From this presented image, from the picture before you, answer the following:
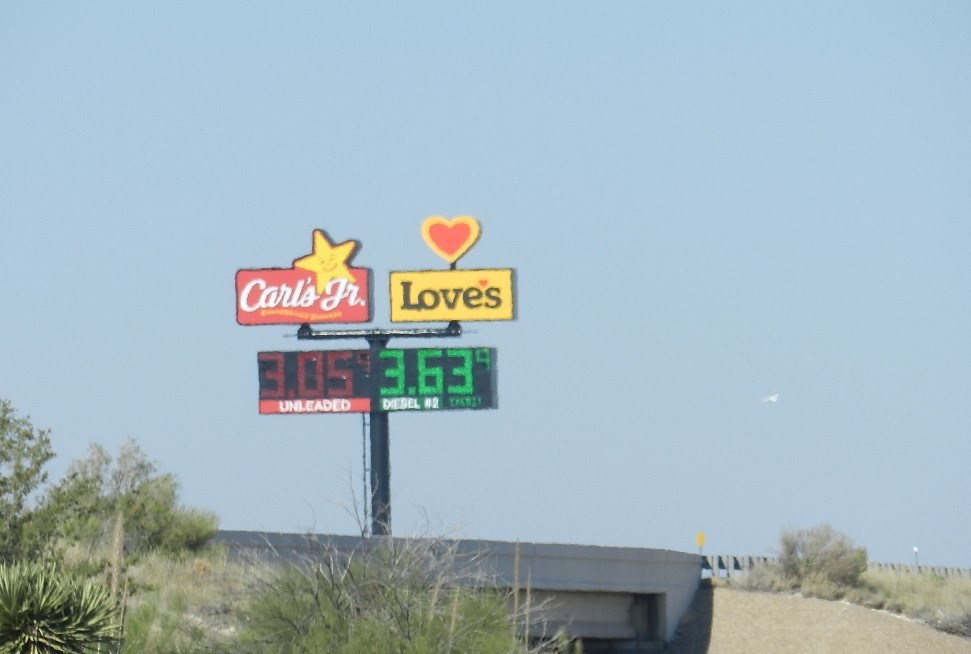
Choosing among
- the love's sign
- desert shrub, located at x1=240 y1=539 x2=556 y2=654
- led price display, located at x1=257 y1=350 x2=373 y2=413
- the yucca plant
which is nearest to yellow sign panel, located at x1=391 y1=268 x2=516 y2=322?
the love's sign

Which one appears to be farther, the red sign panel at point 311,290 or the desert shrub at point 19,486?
the red sign panel at point 311,290

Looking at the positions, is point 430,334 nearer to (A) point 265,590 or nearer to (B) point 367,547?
(B) point 367,547

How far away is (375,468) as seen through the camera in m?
49.9

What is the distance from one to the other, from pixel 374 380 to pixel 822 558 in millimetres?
16656

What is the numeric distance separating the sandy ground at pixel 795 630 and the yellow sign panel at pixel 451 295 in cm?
1074

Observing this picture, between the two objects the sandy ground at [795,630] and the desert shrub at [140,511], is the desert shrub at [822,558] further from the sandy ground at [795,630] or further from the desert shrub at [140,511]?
the desert shrub at [140,511]

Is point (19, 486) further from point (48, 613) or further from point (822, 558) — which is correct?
point (822, 558)

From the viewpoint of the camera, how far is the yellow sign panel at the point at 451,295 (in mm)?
50406

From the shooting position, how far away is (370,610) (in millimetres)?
28094

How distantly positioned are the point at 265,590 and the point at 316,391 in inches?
830

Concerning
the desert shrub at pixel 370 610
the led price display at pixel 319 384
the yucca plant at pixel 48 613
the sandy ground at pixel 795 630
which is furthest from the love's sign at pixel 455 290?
the yucca plant at pixel 48 613

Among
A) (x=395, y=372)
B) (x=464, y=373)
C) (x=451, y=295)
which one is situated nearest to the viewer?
(x=464, y=373)

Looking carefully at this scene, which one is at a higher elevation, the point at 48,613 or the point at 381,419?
the point at 381,419

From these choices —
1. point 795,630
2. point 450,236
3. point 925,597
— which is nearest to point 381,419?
point 450,236
